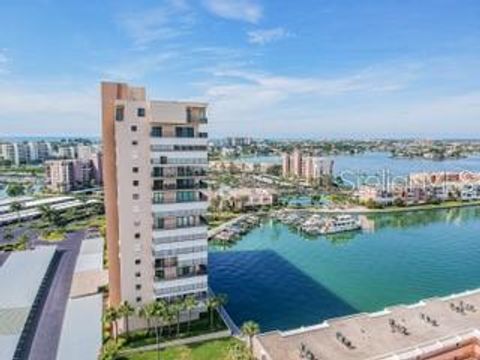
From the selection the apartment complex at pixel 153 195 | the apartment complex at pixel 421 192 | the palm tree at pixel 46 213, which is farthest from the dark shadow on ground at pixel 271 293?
the apartment complex at pixel 421 192

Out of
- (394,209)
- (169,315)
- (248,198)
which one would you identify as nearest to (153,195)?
(169,315)

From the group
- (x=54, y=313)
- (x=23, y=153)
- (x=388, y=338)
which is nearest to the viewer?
(x=388, y=338)

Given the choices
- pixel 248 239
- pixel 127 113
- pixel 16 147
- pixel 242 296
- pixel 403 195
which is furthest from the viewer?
pixel 16 147

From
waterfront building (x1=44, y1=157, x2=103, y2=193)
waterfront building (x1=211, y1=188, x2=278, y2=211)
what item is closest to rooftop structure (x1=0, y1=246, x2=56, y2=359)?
waterfront building (x1=211, y1=188, x2=278, y2=211)

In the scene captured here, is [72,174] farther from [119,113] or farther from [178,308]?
[178,308]

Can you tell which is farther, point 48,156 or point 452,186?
point 48,156

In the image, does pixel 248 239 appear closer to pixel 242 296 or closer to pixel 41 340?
pixel 242 296

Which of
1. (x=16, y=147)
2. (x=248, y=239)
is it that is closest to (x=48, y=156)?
(x=16, y=147)
